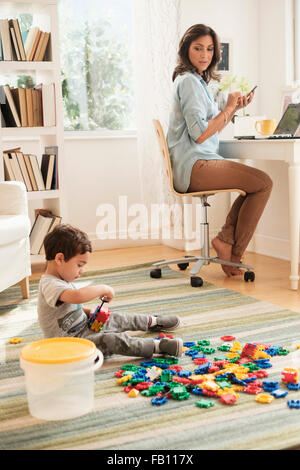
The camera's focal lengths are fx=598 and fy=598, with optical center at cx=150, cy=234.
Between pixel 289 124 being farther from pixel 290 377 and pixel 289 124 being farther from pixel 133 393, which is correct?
pixel 133 393

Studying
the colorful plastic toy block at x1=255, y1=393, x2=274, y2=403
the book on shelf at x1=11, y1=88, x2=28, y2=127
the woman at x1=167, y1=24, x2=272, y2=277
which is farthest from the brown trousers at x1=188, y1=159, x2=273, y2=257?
the colorful plastic toy block at x1=255, y1=393, x2=274, y2=403

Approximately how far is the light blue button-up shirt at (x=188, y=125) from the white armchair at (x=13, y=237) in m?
0.86

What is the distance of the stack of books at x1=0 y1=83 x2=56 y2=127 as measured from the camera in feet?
11.1

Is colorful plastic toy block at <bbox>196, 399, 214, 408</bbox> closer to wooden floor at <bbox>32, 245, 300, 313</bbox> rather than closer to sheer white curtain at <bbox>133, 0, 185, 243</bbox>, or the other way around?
wooden floor at <bbox>32, 245, 300, 313</bbox>

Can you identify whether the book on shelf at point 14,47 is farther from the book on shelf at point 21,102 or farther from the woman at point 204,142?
the woman at point 204,142

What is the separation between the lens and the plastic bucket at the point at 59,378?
1.59m

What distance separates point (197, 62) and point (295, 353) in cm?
178

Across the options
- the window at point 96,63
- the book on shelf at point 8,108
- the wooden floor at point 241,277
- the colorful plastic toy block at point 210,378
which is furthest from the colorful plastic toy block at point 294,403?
the window at point 96,63

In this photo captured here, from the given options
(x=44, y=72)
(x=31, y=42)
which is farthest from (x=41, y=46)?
(x=44, y=72)

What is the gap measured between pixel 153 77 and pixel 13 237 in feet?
5.78

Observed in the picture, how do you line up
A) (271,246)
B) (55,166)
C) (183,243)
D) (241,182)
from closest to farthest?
(241,182) → (55,166) → (271,246) → (183,243)

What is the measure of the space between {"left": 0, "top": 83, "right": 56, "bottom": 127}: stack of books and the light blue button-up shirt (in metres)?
0.72

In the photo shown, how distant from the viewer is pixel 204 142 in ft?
10.9
